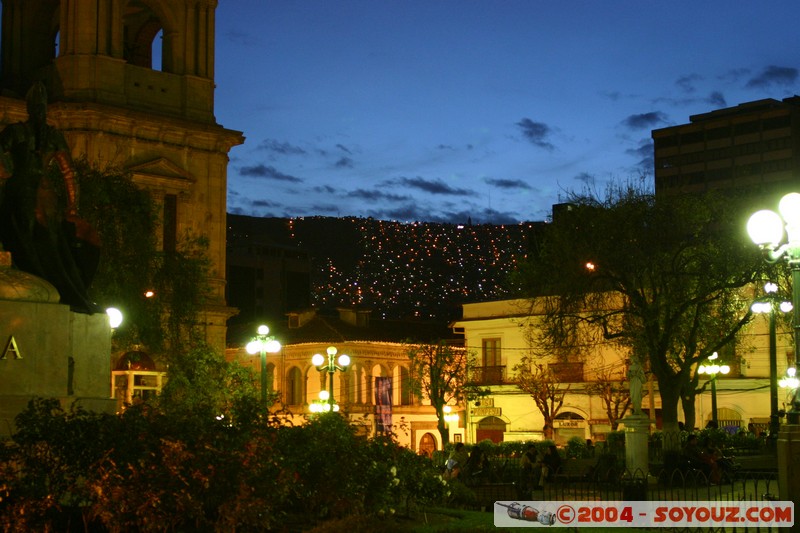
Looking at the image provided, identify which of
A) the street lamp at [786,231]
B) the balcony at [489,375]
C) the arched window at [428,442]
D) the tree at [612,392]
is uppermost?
the street lamp at [786,231]

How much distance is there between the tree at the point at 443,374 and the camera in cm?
5572

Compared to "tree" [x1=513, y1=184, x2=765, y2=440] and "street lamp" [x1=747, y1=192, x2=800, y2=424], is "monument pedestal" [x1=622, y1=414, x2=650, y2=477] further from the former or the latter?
"street lamp" [x1=747, y1=192, x2=800, y2=424]

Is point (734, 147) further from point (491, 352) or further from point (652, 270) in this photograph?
point (652, 270)

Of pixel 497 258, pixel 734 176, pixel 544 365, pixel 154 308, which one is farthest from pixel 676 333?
pixel 497 258

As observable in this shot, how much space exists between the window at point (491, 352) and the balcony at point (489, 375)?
0.55 m

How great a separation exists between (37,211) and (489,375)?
4415 centimetres

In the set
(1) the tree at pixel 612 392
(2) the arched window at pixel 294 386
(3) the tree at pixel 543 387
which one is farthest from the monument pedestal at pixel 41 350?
(2) the arched window at pixel 294 386

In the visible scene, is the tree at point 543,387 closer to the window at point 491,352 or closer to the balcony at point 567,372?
the balcony at point 567,372

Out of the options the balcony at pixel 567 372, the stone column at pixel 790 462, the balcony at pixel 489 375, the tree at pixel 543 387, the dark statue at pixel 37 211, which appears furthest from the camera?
the balcony at pixel 489 375

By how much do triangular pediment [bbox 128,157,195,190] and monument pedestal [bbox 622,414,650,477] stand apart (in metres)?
24.6

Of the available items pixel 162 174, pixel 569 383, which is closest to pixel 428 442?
pixel 569 383

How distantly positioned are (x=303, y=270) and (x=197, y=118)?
79.3 m

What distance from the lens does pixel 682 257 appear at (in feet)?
104

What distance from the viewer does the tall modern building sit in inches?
4286
